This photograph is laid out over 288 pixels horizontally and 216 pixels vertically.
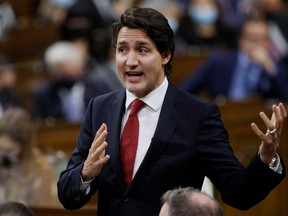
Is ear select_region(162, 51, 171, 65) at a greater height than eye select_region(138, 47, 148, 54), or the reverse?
eye select_region(138, 47, 148, 54)

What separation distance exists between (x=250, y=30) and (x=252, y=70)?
0.35 m

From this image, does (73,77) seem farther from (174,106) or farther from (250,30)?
(174,106)

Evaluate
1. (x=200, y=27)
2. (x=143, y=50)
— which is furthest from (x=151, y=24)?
(x=200, y=27)

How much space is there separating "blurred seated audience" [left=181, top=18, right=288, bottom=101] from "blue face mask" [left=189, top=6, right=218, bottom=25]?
79.8 inches

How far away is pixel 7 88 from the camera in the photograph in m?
7.71

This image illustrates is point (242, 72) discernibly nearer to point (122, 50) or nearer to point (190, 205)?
point (122, 50)

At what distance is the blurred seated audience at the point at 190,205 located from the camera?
8.87ft

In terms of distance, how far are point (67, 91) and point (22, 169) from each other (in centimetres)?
258

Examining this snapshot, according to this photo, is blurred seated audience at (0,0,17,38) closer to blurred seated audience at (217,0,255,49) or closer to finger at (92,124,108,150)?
blurred seated audience at (217,0,255,49)

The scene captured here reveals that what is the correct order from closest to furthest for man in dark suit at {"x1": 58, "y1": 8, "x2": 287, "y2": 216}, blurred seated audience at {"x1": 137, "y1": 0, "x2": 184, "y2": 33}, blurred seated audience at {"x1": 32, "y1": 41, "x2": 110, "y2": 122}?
man in dark suit at {"x1": 58, "y1": 8, "x2": 287, "y2": 216} < blurred seated audience at {"x1": 32, "y1": 41, "x2": 110, "y2": 122} < blurred seated audience at {"x1": 137, "y1": 0, "x2": 184, "y2": 33}

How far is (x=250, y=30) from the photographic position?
7.57 m

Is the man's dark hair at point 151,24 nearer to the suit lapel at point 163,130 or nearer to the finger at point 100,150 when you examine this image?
the suit lapel at point 163,130

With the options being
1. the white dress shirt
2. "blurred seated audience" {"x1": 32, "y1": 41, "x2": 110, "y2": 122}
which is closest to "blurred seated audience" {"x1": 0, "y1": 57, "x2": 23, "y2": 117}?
"blurred seated audience" {"x1": 32, "y1": 41, "x2": 110, "y2": 122}

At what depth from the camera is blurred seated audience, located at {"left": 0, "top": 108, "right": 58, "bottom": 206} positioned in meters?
5.00
